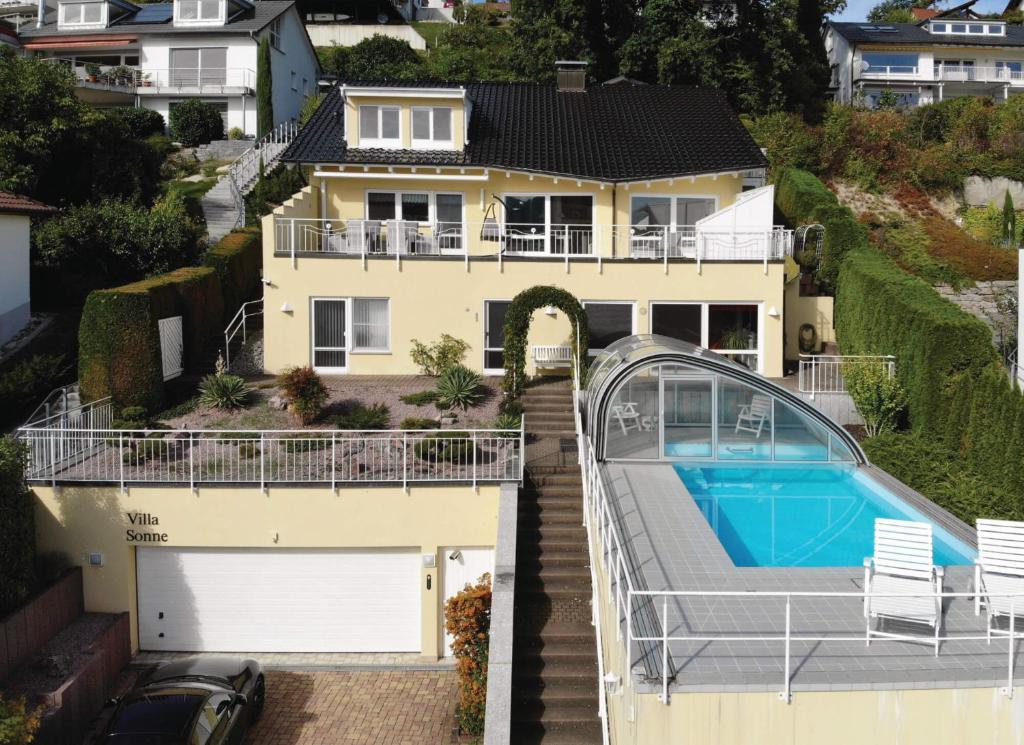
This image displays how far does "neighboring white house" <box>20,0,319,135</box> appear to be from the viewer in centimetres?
3981

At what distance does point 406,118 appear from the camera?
25.0 m

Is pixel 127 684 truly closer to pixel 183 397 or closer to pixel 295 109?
pixel 183 397

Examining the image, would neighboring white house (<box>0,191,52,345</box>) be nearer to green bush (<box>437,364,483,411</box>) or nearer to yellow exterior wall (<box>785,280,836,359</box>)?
green bush (<box>437,364,483,411</box>)

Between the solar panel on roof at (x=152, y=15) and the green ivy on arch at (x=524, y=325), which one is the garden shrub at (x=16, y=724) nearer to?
the green ivy on arch at (x=524, y=325)

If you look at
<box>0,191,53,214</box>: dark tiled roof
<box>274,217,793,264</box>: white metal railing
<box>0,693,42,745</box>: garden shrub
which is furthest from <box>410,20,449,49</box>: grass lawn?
<box>0,693,42,745</box>: garden shrub

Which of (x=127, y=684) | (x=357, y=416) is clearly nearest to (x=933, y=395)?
(x=357, y=416)

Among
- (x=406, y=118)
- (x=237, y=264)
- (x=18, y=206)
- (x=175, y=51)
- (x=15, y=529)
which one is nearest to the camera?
(x=15, y=529)

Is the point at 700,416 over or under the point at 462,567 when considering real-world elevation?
over

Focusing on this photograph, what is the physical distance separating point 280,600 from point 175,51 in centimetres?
3326

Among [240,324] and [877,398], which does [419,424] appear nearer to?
→ [240,324]

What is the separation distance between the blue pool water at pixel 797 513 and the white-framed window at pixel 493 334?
7566mm

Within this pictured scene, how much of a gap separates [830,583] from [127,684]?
11.8 m

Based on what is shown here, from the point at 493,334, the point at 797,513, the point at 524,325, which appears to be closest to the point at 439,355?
the point at 493,334

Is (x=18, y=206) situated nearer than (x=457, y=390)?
No
